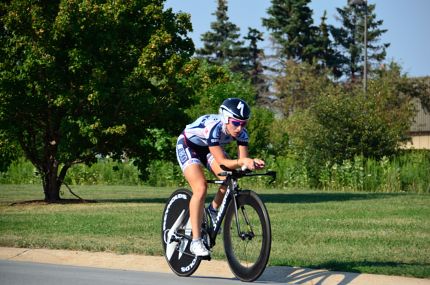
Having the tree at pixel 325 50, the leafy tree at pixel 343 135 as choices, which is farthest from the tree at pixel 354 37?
the leafy tree at pixel 343 135

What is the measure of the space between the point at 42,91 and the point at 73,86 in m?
0.91

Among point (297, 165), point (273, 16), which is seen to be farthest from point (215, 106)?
point (273, 16)

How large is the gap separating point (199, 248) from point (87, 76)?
1290 cm

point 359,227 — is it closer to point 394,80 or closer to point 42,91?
point 42,91

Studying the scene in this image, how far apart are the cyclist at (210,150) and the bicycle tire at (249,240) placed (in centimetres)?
29

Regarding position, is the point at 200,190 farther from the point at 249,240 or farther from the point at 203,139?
the point at 249,240

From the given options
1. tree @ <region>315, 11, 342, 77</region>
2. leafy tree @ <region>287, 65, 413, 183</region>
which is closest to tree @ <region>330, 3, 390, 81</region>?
tree @ <region>315, 11, 342, 77</region>

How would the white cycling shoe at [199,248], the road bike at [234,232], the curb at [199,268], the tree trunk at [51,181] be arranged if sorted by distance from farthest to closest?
the tree trunk at [51,181] < the white cycling shoe at [199,248] < the curb at [199,268] < the road bike at [234,232]

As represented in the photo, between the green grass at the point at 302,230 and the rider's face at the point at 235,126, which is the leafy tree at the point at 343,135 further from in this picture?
the rider's face at the point at 235,126

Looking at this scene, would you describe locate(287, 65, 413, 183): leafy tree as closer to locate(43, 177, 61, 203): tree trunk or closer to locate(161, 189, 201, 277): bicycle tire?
locate(43, 177, 61, 203): tree trunk

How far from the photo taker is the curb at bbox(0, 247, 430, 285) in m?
8.77

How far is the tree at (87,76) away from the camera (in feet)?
66.7

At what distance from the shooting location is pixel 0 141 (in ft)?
69.3

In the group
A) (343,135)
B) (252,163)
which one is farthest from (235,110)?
(343,135)
